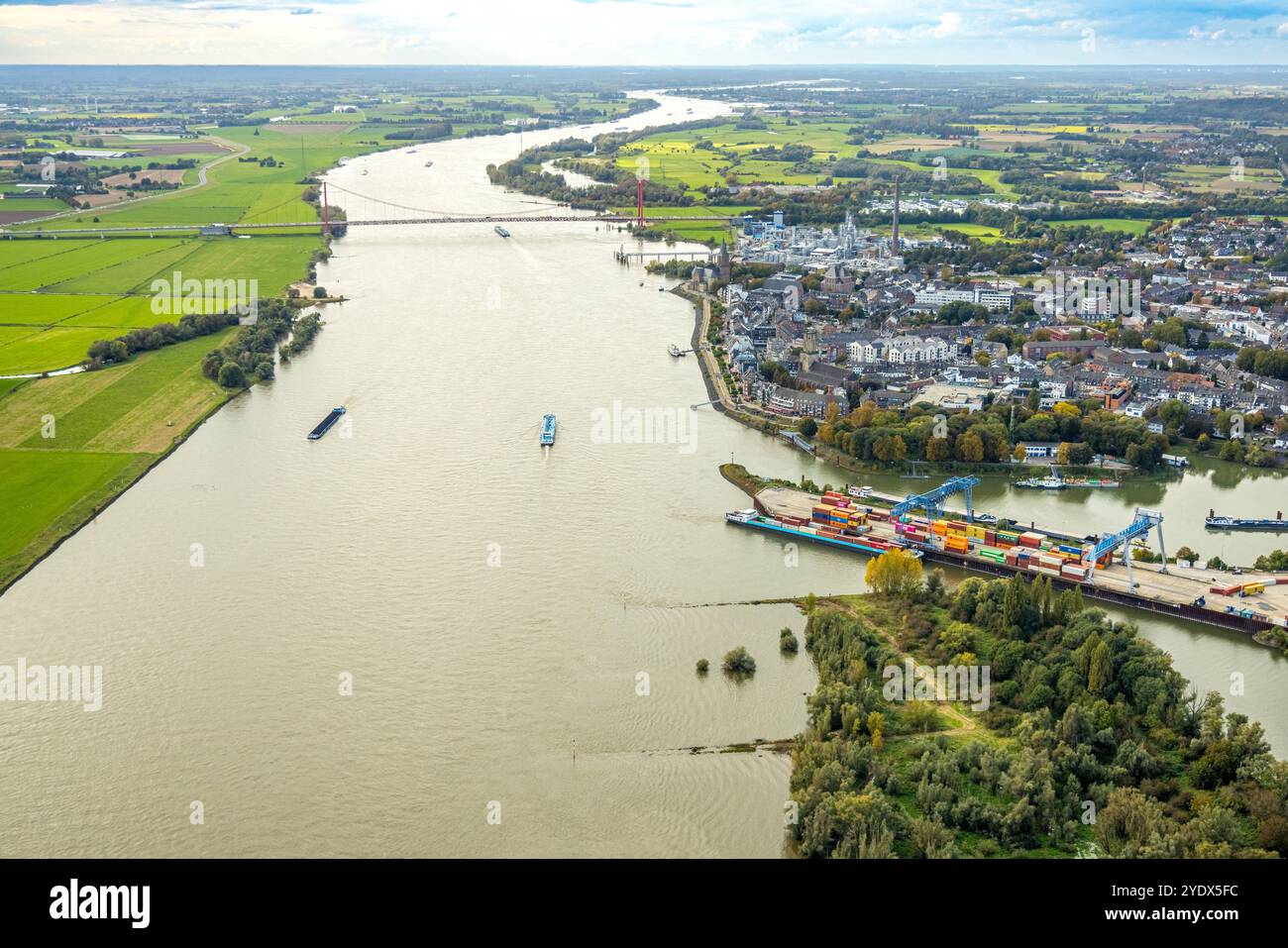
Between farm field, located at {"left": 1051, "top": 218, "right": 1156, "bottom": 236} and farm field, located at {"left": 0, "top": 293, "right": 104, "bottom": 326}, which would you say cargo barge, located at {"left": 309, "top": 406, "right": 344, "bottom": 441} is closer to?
farm field, located at {"left": 0, "top": 293, "right": 104, "bottom": 326}

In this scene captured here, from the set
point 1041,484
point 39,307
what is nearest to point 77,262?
point 39,307

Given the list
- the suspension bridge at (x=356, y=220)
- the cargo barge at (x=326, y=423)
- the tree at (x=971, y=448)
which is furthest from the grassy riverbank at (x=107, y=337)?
the tree at (x=971, y=448)

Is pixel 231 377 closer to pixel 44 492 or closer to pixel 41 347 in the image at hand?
pixel 41 347

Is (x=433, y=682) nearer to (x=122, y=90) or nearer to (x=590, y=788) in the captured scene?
(x=590, y=788)

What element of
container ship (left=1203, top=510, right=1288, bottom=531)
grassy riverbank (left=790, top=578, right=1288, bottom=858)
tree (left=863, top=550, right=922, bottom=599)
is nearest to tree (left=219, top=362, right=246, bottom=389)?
tree (left=863, top=550, right=922, bottom=599)

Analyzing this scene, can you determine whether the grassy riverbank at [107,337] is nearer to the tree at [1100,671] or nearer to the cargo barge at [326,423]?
the cargo barge at [326,423]

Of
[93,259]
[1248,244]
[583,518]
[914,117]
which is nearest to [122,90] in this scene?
[914,117]
